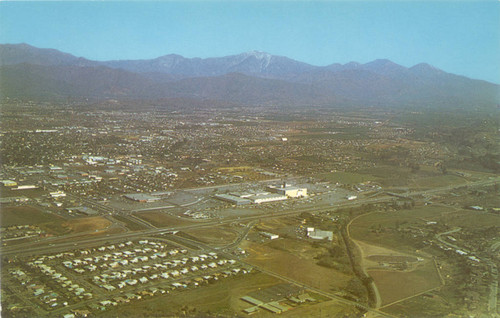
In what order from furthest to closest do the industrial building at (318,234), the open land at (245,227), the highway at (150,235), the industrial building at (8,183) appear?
the industrial building at (8,183) → the industrial building at (318,234) → the highway at (150,235) → the open land at (245,227)

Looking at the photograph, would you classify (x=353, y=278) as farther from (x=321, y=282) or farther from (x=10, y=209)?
(x=10, y=209)

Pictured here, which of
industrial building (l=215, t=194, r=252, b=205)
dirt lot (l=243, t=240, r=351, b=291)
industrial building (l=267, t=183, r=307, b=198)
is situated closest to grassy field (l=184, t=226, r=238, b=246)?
dirt lot (l=243, t=240, r=351, b=291)

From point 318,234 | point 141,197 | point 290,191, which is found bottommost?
point 318,234

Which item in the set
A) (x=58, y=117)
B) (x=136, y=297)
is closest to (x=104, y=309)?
(x=136, y=297)

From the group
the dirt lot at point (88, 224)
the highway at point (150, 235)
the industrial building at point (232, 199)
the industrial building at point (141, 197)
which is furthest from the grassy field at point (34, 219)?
the industrial building at point (232, 199)

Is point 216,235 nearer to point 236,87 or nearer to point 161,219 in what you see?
point 161,219

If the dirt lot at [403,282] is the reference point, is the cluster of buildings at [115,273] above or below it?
above

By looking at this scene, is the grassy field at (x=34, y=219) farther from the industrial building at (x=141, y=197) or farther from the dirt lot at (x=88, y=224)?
the industrial building at (x=141, y=197)

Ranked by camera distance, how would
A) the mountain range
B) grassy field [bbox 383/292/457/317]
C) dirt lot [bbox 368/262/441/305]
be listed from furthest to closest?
the mountain range, dirt lot [bbox 368/262/441/305], grassy field [bbox 383/292/457/317]

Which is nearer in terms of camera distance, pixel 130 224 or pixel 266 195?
pixel 130 224

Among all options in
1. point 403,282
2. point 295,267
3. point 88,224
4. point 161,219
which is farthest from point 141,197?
point 403,282

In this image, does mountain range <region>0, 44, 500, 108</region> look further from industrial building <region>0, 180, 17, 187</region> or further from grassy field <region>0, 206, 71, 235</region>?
grassy field <region>0, 206, 71, 235</region>
